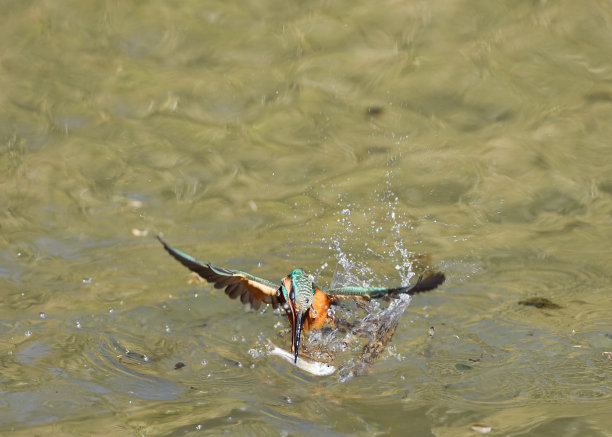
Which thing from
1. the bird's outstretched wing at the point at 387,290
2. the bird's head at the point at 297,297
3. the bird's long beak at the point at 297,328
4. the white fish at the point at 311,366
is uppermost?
the bird's outstretched wing at the point at 387,290

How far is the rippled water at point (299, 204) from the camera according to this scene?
524 centimetres

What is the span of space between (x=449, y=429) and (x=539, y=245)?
2.78 meters

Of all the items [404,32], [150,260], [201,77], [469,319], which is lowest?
[150,260]

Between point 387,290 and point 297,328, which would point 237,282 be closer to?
point 297,328

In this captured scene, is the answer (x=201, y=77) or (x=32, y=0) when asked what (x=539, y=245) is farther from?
(x=32, y=0)

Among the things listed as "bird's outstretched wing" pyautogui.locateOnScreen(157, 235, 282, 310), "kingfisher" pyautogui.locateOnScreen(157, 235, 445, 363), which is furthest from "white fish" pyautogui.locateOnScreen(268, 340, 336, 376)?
"bird's outstretched wing" pyautogui.locateOnScreen(157, 235, 282, 310)

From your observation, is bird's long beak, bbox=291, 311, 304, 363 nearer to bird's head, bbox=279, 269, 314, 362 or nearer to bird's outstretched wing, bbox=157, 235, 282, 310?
bird's head, bbox=279, 269, 314, 362

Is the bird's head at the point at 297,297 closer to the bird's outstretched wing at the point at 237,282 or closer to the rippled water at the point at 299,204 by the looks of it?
the bird's outstretched wing at the point at 237,282

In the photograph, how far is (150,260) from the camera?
23.3 feet

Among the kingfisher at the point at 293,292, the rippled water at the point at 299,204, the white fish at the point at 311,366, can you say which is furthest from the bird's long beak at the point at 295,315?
the rippled water at the point at 299,204

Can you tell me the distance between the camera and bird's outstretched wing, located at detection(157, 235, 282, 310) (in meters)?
5.14

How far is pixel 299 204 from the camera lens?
24.9 ft

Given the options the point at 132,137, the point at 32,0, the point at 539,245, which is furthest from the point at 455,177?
the point at 32,0

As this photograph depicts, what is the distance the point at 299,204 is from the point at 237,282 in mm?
2264
